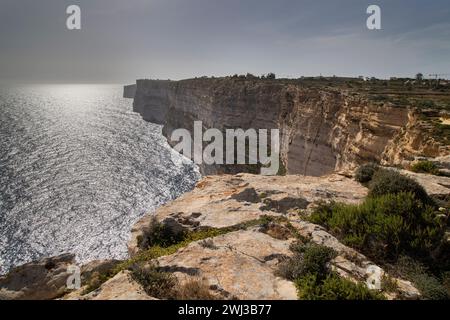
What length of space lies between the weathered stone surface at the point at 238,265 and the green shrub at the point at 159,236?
132 cm

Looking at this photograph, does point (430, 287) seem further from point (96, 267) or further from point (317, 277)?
point (96, 267)

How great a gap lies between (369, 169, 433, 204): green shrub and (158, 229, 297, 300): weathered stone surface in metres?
4.00

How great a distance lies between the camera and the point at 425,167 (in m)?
12.6

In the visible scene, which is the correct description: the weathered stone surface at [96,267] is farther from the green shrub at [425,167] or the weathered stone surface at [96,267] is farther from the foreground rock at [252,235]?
the green shrub at [425,167]

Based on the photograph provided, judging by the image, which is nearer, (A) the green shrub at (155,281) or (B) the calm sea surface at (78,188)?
(A) the green shrub at (155,281)

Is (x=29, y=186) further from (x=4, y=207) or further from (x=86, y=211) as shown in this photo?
(x=86, y=211)

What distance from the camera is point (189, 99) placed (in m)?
82.8

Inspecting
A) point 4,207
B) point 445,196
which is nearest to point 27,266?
point 445,196

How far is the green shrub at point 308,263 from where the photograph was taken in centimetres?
598

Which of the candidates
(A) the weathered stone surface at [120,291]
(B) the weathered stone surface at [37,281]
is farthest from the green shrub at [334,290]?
(B) the weathered stone surface at [37,281]

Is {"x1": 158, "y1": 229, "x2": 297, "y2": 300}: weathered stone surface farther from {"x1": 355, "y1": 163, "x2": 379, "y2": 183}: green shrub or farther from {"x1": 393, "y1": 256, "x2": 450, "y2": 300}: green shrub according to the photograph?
{"x1": 355, "y1": 163, "x2": 379, "y2": 183}: green shrub

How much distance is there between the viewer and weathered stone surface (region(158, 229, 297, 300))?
18.7 ft

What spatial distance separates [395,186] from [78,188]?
152ft
